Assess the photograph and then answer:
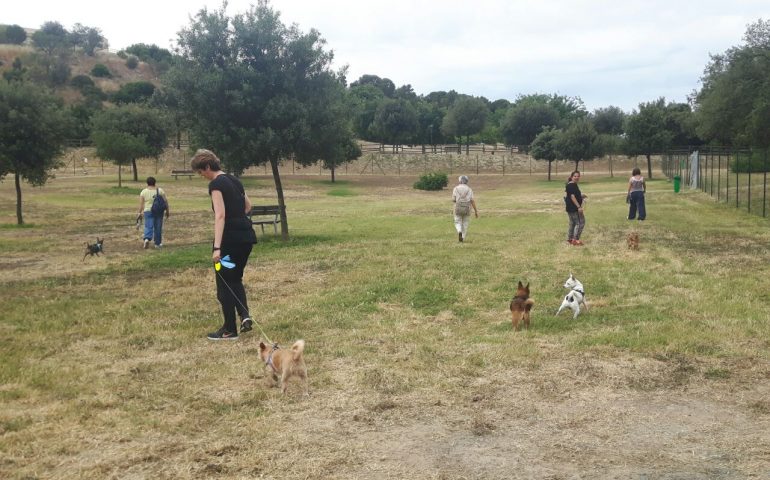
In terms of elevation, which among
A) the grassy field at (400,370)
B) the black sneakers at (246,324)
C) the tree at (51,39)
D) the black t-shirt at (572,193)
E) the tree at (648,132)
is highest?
the tree at (51,39)

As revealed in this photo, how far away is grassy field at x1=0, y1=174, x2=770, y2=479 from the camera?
4.26 meters

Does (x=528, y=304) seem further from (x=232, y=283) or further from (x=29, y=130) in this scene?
(x=29, y=130)

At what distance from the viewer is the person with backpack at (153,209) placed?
15.7 m

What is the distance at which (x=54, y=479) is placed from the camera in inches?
156

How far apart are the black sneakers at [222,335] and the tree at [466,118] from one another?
74.0 meters

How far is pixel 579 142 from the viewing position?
5181 cm

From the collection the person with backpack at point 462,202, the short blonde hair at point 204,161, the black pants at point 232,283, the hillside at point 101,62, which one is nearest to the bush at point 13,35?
the hillside at point 101,62

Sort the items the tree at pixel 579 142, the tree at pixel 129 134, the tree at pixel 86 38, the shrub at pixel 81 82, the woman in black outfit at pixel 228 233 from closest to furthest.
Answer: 1. the woman in black outfit at pixel 228 233
2. the tree at pixel 129 134
3. the tree at pixel 579 142
4. the shrub at pixel 81 82
5. the tree at pixel 86 38

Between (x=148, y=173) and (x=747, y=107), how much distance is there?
50542 mm

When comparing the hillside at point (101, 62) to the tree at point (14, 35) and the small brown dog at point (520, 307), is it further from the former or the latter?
the small brown dog at point (520, 307)

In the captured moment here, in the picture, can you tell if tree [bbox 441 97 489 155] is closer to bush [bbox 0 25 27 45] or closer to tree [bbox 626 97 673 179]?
tree [bbox 626 97 673 179]

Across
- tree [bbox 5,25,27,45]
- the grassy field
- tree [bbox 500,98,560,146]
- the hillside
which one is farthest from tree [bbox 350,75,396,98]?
the grassy field

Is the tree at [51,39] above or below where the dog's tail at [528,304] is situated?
above

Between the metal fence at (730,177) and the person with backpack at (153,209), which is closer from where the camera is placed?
the person with backpack at (153,209)
